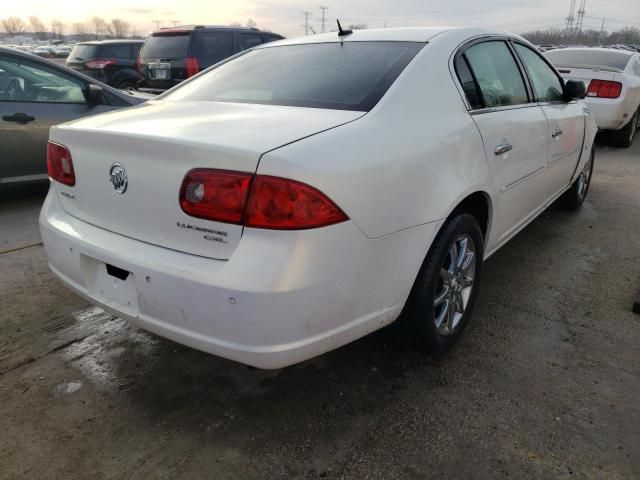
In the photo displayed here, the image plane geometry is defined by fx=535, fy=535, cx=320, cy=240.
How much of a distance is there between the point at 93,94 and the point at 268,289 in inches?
171

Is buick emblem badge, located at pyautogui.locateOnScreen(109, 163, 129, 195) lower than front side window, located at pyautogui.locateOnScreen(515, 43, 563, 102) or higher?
lower

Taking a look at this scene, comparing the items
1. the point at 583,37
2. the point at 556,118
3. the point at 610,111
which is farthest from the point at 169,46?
the point at 583,37

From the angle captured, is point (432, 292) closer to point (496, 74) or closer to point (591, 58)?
point (496, 74)

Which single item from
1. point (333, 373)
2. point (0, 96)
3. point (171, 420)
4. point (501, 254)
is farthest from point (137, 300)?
point (0, 96)

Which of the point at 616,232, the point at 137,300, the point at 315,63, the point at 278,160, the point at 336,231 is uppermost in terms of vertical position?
the point at 315,63

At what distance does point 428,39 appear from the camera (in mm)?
2678

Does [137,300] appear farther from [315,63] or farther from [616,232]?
[616,232]

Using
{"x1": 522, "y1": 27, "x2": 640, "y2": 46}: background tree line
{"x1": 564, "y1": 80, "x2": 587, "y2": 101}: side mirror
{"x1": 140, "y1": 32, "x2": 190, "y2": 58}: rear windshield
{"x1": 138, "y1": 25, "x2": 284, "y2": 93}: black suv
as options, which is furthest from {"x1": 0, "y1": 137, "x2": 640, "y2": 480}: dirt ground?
{"x1": 522, "y1": 27, "x2": 640, "y2": 46}: background tree line

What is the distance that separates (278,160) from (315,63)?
1.19 m

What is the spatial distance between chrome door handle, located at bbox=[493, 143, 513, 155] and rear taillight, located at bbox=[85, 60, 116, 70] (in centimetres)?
1261

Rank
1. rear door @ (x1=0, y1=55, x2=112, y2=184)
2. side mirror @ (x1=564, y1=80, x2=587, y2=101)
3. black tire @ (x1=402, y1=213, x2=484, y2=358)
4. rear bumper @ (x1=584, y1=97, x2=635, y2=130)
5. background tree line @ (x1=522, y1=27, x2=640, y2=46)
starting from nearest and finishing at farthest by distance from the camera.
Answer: black tire @ (x1=402, y1=213, x2=484, y2=358), side mirror @ (x1=564, y1=80, x2=587, y2=101), rear door @ (x1=0, y1=55, x2=112, y2=184), rear bumper @ (x1=584, y1=97, x2=635, y2=130), background tree line @ (x1=522, y1=27, x2=640, y2=46)

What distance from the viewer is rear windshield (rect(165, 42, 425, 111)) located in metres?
2.35

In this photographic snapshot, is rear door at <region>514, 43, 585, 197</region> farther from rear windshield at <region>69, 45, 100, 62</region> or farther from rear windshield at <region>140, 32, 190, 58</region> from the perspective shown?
rear windshield at <region>69, 45, 100, 62</region>

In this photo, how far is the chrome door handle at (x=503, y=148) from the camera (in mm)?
2717
